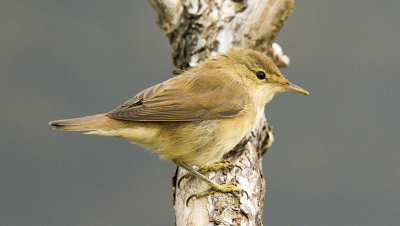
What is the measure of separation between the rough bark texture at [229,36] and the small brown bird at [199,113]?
0.29 metres

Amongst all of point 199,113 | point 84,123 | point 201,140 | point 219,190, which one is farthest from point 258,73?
point 84,123

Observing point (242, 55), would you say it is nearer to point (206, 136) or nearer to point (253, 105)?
point (253, 105)

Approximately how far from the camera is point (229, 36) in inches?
175

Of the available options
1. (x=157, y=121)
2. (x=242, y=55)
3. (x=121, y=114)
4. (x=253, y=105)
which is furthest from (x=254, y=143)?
(x=121, y=114)

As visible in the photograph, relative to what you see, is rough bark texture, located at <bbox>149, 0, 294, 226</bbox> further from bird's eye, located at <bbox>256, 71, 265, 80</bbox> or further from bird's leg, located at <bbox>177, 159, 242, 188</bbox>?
bird's eye, located at <bbox>256, 71, 265, 80</bbox>

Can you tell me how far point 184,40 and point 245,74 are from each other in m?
1.54

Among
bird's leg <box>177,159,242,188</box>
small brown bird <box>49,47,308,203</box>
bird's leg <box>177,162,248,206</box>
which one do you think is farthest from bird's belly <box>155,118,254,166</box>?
bird's leg <box>177,159,242,188</box>

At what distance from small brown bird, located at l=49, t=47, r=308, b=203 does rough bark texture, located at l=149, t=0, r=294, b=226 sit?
0.29 meters

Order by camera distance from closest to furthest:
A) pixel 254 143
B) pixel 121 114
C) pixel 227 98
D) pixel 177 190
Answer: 1. pixel 121 114
2. pixel 227 98
3. pixel 177 190
4. pixel 254 143

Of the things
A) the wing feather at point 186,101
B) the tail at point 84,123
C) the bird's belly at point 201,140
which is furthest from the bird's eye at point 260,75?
the tail at point 84,123

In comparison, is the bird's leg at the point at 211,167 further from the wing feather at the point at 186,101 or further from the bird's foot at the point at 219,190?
the wing feather at the point at 186,101

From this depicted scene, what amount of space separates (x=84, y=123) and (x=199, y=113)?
882mm

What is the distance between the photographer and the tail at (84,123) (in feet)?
9.17

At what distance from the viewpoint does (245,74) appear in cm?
334
